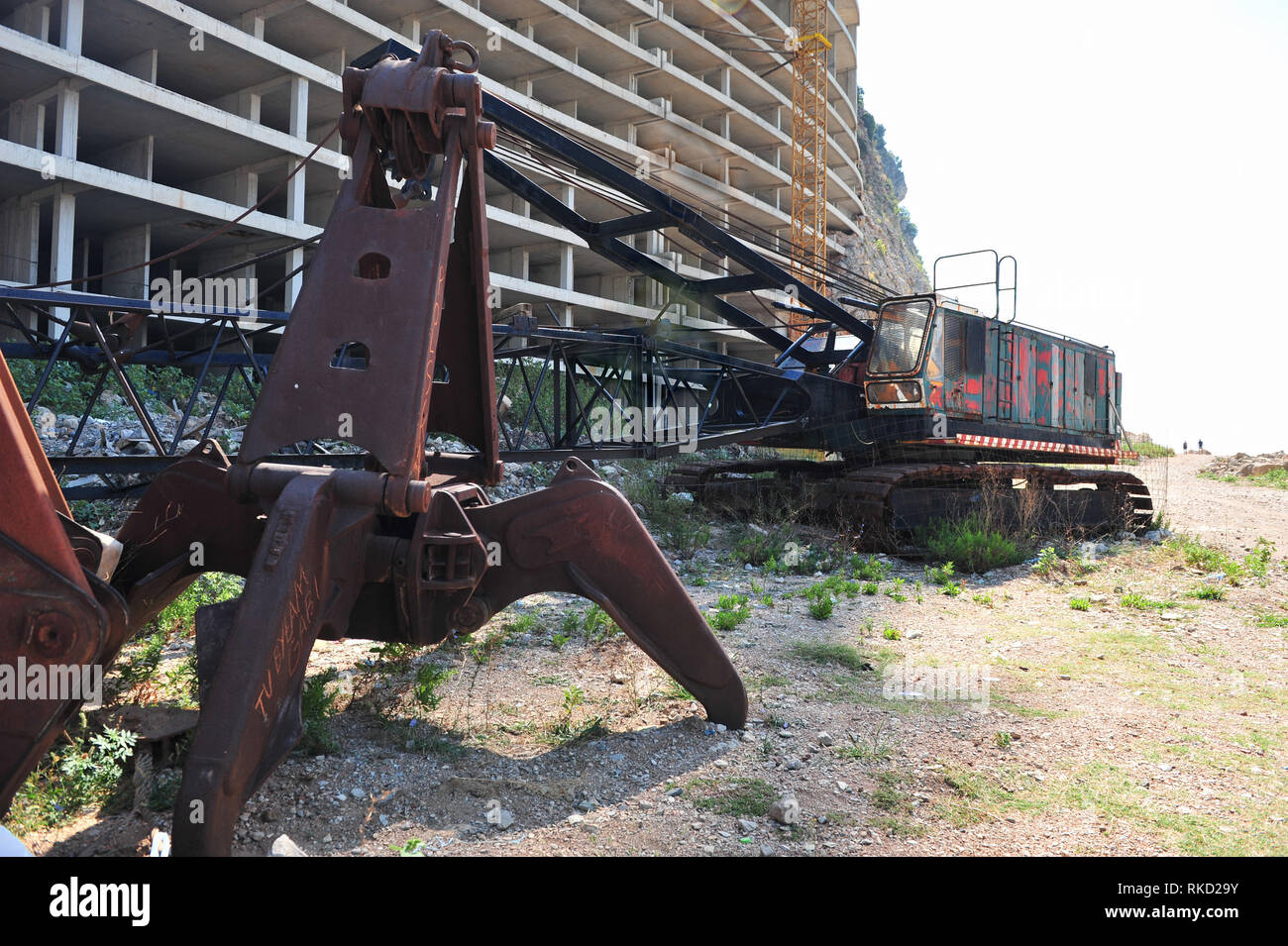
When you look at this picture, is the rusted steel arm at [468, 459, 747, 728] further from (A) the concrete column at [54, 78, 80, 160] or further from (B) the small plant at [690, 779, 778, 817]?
(A) the concrete column at [54, 78, 80, 160]

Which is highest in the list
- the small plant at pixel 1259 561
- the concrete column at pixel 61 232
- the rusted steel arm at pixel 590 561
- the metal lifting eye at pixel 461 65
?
the concrete column at pixel 61 232

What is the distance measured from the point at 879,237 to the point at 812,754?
64.8m

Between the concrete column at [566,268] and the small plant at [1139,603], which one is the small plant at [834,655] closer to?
the small plant at [1139,603]

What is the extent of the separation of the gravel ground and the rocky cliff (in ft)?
156

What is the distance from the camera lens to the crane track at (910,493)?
11.0 metres

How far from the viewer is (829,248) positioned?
4838 cm

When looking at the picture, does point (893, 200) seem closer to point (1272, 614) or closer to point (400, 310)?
point (1272, 614)

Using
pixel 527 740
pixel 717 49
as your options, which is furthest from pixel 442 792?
pixel 717 49

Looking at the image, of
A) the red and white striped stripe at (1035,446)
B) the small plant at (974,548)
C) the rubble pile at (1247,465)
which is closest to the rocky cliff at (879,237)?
the rubble pile at (1247,465)

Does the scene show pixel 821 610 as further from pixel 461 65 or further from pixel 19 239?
pixel 19 239

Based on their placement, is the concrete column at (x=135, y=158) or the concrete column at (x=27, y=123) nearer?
the concrete column at (x=27, y=123)

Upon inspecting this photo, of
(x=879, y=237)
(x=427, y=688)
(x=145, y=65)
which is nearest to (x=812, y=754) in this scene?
(x=427, y=688)

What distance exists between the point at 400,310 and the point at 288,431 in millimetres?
687

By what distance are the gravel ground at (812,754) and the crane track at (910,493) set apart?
423 centimetres
